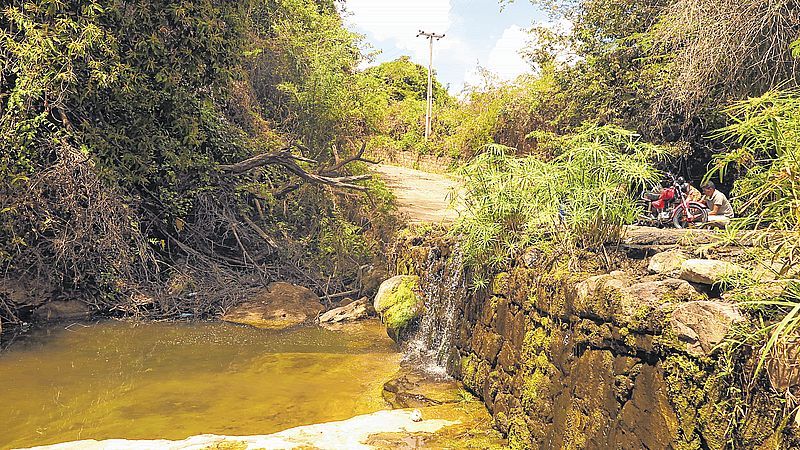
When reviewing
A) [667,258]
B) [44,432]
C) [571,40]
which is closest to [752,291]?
[667,258]

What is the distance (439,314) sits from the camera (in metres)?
8.12

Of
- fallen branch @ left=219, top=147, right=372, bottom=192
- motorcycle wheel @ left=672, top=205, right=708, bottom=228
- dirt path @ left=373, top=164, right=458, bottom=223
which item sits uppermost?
fallen branch @ left=219, top=147, right=372, bottom=192

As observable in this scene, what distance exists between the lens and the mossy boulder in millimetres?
8797

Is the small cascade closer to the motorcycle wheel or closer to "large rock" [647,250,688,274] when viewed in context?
"large rock" [647,250,688,274]

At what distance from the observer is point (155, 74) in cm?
950

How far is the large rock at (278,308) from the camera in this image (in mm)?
10039

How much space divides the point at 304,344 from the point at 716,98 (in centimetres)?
731

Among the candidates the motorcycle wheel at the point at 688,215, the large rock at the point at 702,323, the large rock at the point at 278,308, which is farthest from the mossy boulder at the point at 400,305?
the large rock at the point at 702,323

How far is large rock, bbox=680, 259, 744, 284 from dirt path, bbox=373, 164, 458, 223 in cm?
792

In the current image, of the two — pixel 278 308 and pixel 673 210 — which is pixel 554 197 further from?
pixel 278 308

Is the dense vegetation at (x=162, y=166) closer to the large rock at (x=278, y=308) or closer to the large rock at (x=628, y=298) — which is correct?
the large rock at (x=278, y=308)

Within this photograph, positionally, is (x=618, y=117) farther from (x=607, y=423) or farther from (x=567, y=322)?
(x=607, y=423)

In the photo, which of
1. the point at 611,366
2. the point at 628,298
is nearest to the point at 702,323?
the point at 628,298

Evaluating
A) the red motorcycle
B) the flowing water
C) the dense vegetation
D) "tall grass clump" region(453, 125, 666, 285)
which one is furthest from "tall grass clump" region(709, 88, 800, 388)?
the dense vegetation
